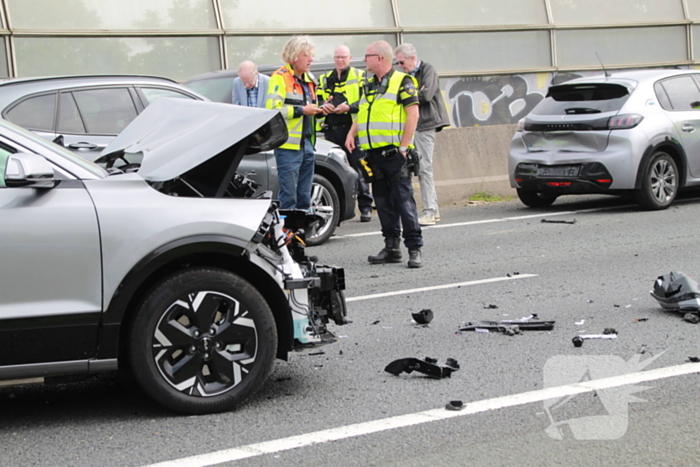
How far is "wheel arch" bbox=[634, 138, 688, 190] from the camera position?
1212 cm

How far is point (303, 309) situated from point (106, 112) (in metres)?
4.71

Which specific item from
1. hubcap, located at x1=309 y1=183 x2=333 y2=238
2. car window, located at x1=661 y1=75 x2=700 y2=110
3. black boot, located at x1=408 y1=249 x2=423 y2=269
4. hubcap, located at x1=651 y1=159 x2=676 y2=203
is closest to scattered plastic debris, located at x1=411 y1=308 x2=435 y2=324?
black boot, located at x1=408 y1=249 x2=423 y2=269

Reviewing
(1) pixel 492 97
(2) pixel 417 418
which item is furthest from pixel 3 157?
(1) pixel 492 97

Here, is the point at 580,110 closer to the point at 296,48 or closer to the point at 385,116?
the point at 385,116

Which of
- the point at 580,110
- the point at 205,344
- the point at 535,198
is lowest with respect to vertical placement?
the point at 535,198

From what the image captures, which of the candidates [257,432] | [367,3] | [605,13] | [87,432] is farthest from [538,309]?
[605,13]

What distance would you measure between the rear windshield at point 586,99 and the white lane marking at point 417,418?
7.28 meters

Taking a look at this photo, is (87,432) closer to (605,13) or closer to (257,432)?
(257,432)

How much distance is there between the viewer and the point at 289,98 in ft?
30.1

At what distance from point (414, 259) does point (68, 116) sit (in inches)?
138

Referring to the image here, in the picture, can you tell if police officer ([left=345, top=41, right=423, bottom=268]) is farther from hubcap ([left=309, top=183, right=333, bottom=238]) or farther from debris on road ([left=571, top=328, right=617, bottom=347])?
debris on road ([left=571, top=328, right=617, bottom=347])

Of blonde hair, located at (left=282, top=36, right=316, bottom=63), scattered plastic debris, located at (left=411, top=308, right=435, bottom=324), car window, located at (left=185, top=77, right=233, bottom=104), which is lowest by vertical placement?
scattered plastic debris, located at (left=411, top=308, right=435, bottom=324)

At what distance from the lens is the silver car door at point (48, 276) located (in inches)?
176

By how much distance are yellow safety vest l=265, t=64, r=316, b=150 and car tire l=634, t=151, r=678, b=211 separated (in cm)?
507
